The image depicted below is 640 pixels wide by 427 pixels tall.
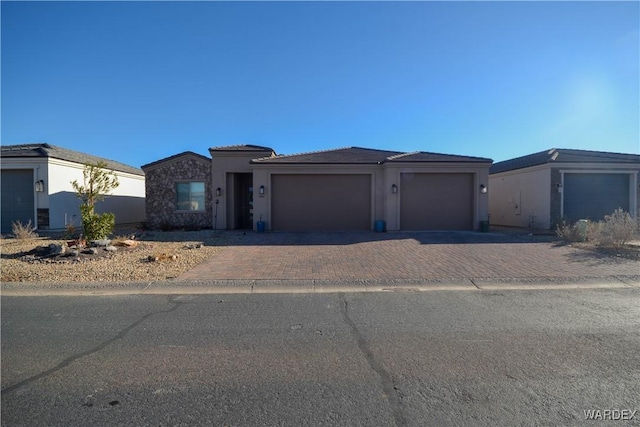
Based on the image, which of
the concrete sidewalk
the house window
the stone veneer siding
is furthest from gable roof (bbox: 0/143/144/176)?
the concrete sidewalk

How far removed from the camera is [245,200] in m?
19.9

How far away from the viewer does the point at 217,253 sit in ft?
37.4

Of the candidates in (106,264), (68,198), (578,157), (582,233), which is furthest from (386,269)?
(68,198)

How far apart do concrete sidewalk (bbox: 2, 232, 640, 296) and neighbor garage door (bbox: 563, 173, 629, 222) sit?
6.38 metres

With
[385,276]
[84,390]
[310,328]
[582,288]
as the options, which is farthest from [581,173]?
[84,390]

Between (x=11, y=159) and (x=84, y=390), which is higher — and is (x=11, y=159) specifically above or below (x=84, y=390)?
above

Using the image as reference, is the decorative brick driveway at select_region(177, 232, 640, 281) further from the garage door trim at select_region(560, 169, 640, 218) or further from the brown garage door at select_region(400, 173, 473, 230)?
the garage door trim at select_region(560, 169, 640, 218)

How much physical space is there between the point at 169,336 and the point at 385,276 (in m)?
4.95

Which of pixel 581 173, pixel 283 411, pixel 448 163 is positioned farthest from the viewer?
pixel 581 173

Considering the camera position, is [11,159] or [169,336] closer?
[169,336]

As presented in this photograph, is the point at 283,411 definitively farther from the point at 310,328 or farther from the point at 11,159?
the point at 11,159

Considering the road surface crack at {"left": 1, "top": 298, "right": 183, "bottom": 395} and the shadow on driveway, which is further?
the shadow on driveway

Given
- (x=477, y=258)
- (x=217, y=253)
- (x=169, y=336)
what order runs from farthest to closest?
(x=217, y=253) < (x=477, y=258) < (x=169, y=336)

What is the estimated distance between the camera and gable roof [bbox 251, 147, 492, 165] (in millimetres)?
16875
